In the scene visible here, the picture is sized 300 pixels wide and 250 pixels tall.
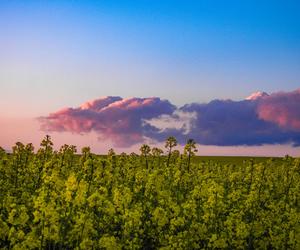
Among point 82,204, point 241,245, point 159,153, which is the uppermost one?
point 159,153

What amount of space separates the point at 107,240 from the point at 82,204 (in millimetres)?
2063

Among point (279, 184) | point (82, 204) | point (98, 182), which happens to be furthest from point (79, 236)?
point (279, 184)

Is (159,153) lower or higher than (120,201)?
higher

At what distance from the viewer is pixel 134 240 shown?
19297mm

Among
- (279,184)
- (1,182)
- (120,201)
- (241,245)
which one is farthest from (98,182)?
(279,184)

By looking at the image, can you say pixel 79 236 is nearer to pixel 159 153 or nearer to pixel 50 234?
pixel 50 234

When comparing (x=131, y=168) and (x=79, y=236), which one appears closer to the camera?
(x=79, y=236)

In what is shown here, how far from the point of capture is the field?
59.2ft

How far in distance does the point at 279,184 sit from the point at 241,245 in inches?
533

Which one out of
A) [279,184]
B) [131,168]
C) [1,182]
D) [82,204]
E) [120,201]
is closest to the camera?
[82,204]

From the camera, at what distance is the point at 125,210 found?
19500 millimetres

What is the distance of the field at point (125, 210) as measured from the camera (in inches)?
710

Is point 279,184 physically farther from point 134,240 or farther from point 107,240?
point 107,240

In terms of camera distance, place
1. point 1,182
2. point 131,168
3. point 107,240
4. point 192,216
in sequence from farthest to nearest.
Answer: point 131,168 → point 1,182 → point 192,216 → point 107,240
